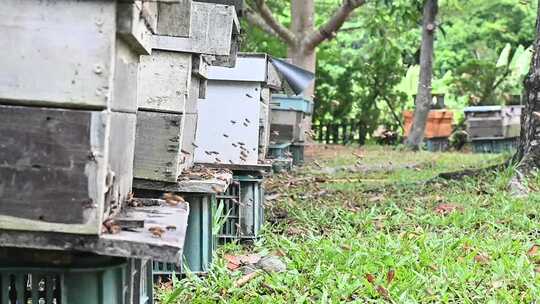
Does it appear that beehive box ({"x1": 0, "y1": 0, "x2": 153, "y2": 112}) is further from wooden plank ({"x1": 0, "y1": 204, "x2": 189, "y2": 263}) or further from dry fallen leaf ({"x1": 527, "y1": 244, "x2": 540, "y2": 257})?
dry fallen leaf ({"x1": 527, "y1": 244, "x2": 540, "y2": 257})

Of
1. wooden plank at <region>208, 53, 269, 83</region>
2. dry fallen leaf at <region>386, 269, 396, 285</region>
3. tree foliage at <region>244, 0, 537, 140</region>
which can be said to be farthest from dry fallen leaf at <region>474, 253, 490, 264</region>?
tree foliage at <region>244, 0, 537, 140</region>

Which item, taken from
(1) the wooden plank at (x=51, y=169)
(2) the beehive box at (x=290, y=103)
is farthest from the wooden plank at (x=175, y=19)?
(2) the beehive box at (x=290, y=103)

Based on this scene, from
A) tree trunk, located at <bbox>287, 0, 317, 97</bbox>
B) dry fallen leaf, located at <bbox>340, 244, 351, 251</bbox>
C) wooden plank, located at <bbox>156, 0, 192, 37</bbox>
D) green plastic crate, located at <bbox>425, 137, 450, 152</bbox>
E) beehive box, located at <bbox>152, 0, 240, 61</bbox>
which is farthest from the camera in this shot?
green plastic crate, located at <bbox>425, 137, 450, 152</bbox>

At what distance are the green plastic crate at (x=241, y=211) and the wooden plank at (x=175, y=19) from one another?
6.78 feet

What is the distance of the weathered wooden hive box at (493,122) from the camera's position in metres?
18.5

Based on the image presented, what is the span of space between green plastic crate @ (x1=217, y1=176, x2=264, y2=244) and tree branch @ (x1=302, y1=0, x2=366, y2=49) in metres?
8.72

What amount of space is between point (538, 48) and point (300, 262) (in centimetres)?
436

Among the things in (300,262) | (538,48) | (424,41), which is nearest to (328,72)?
(424,41)

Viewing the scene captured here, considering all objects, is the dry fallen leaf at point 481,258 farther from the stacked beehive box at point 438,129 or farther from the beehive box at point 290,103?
the stacked beehive box at point 438,129

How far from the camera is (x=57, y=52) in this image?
2.55m

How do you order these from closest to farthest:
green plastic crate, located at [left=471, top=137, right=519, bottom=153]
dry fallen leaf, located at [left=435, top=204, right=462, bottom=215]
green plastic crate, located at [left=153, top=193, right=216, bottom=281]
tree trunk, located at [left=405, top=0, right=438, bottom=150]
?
green plastic crate, located at [left=153, top=193, right=216, bottom=281]
dry fallen leaf, located at [left=435, top=204, right=462, bottom=215]
tree trunk, located at [left=405, top=0, right=438, bottom=150]
green plastic crate, located at [left=471, top=137, right=519, bottom=153]

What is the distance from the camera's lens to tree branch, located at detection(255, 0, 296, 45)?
15.0m

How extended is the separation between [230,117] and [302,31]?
10361 mm

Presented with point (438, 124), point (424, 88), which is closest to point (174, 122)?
point (424, 88)
